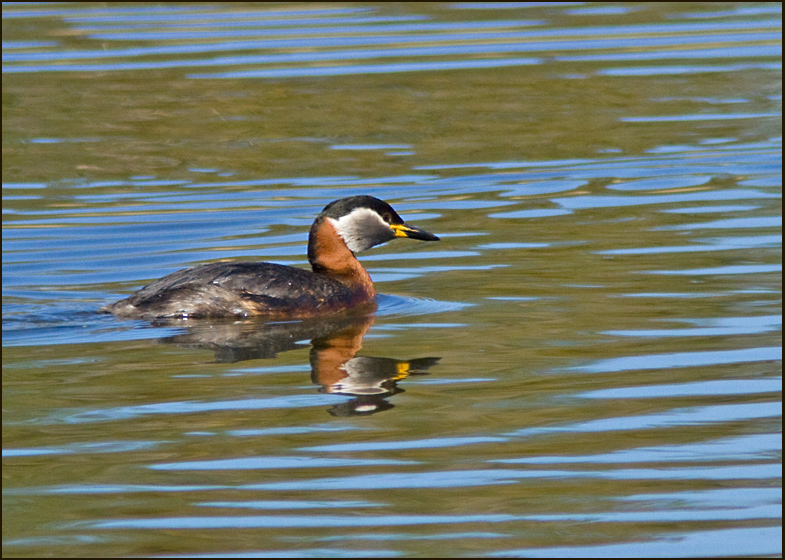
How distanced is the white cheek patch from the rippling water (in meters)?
0.36

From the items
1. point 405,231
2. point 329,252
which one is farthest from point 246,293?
point 405,231

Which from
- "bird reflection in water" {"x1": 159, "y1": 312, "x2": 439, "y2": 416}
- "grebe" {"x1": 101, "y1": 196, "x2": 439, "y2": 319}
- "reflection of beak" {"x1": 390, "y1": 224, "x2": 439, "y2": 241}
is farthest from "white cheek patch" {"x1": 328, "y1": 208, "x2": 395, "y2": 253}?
"bird reflection in water" {"x1": 159, "y1": 312, "x2": 439, "y2": 416}

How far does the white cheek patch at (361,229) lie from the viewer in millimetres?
10289

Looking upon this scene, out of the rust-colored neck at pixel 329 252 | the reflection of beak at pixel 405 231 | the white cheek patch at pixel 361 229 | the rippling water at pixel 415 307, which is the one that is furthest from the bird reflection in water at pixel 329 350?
the reflection of beak at pixel 405 231

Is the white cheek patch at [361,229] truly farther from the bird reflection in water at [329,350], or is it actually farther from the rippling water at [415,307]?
the bird reflection in water at [329,350]

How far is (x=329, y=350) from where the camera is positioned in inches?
334

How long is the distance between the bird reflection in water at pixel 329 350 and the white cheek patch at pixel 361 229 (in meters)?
0.95

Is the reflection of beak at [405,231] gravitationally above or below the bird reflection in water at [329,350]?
above

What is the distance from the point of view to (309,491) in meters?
5.86

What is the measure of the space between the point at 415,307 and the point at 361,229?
1.12 metres

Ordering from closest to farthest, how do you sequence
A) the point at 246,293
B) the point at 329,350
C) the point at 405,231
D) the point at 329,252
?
the point at 329,350, the point at 246,293, the point at 329,252, the point at 405,231

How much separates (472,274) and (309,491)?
4652mm

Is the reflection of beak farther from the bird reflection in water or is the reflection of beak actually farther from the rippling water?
the bird reflection in water

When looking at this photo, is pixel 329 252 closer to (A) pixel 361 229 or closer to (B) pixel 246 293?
(A) pixel 361 229
